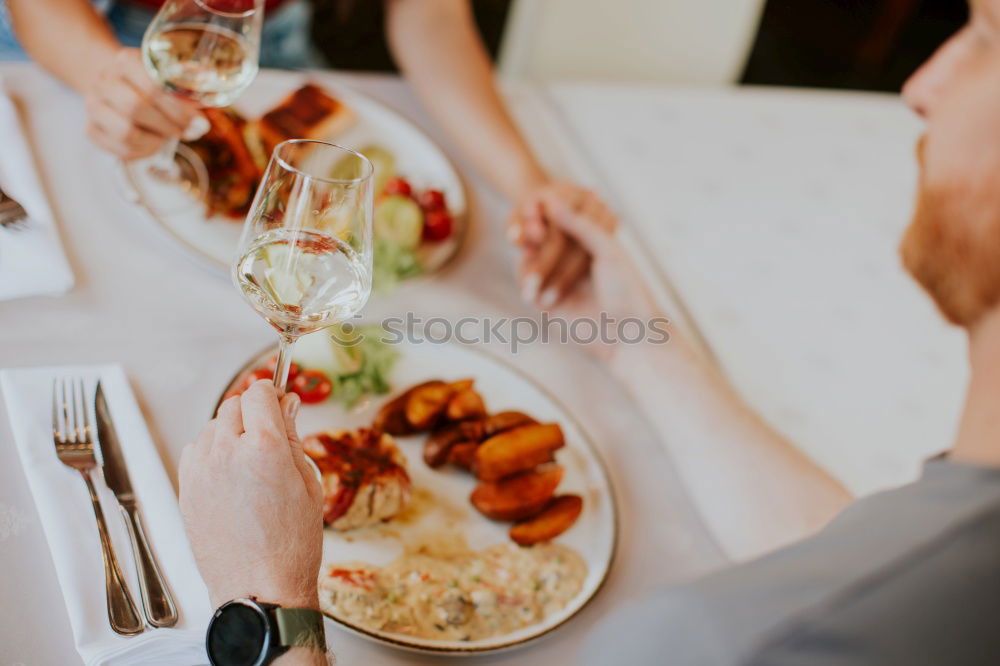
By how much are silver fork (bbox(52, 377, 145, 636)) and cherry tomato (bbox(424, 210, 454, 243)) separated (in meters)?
0.56

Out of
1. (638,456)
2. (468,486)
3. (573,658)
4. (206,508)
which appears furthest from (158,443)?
(638,456)

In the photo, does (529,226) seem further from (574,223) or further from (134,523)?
(134,523)

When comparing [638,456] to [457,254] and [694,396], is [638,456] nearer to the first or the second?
[694,396]

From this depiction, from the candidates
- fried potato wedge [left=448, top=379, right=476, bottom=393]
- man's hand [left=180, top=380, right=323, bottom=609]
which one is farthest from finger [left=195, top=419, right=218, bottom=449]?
fried potato wedge [left=448, top=379, right=476, bottom=393]

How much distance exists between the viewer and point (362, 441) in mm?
983

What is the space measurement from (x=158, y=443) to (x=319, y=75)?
868 mm

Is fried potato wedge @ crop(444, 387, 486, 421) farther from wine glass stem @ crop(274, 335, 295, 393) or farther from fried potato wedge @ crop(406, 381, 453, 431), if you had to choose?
wine glass stem @ crop(274, 335, 295, 393)

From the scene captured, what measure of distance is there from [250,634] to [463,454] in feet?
1.17

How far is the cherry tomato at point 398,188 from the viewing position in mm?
1361

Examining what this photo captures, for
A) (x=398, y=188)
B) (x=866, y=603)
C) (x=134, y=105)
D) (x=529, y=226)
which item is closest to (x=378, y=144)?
Result: (x=398, y=188)

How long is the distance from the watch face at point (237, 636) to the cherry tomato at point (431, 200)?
758 mm

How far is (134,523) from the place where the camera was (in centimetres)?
83

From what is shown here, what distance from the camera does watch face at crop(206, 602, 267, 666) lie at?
2.40ft

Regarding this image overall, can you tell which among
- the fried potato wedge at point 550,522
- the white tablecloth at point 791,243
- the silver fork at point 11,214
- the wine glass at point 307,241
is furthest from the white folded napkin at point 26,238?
the white tablecloth at point 791,243
